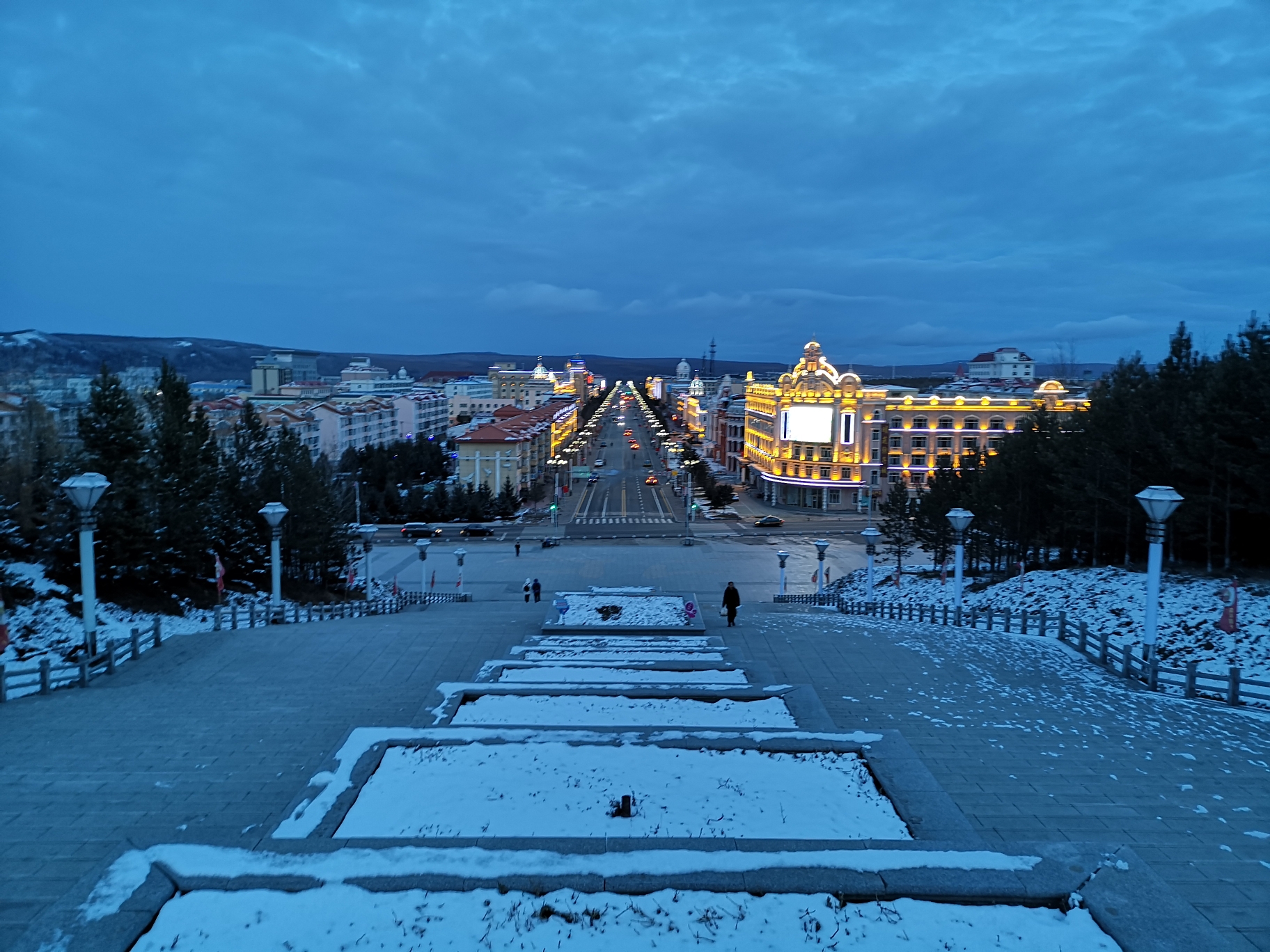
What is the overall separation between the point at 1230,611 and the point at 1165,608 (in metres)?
2.30

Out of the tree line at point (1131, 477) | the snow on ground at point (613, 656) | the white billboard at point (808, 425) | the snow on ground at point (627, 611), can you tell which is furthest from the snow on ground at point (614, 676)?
the white billboard at point (808, 425)

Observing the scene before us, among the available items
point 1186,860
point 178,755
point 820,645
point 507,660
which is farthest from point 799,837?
point 820,645

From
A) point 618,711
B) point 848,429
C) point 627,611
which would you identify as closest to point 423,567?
point 627,611

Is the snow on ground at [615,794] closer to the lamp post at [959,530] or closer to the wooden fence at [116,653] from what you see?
the wooden fence at [116,653]

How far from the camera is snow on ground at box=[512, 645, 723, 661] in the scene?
453 inches

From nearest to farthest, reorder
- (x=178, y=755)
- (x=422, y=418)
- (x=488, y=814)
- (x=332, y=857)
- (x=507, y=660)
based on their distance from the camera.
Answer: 1. (x=332, y=857)
2. (x=488, y=814)
3. (x=178, y=755)
4. (x=507, y=660)
5. (x=422, y=418)

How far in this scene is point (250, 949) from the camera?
168 inches

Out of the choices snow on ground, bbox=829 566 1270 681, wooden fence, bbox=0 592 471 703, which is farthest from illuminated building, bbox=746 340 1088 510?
wooden fence, bbox=0 592 471 703

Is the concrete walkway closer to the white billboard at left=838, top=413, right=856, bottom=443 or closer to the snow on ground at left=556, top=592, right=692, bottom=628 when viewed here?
the snow on ground at left=556, top=592, right=692, bottom=628

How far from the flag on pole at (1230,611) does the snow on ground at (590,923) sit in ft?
32.8

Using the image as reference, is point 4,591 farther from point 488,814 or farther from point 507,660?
point 488,814

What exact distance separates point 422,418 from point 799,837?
111 m

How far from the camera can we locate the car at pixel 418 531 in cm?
4834

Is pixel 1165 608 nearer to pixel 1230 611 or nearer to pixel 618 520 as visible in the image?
pixel 1230 611
